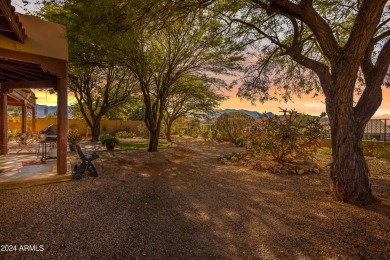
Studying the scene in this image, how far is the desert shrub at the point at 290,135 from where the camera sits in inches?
338

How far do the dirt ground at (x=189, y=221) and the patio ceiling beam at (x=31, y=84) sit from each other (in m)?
4.20

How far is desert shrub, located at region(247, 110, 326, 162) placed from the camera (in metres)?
8.59

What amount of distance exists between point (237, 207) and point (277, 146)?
489cm

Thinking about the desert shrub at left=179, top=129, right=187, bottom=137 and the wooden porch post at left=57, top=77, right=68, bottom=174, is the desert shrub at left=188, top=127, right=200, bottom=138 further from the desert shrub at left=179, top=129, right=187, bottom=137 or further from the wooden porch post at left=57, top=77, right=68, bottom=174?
the wooden porch post at left=57, top=77, right=68, bottom=174

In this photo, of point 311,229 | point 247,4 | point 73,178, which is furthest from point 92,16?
point 311,229

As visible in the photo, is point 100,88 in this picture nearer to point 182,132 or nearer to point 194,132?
point 194,132

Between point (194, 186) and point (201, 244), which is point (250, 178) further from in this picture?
point (201, 244)

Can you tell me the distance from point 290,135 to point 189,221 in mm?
5925

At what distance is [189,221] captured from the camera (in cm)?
400

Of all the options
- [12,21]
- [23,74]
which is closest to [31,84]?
[23,74]

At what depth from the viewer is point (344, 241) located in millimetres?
3314

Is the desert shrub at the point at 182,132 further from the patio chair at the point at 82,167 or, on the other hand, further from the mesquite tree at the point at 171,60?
the patio chair at the point at 82,167

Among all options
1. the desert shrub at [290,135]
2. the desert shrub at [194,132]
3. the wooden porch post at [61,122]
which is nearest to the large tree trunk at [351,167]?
the desert shrub at [290,135]

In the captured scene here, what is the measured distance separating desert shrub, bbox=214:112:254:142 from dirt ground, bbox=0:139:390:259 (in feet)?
42.7
